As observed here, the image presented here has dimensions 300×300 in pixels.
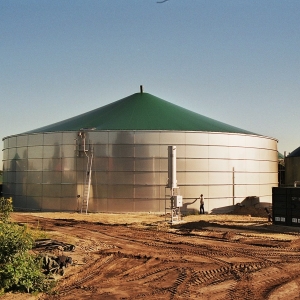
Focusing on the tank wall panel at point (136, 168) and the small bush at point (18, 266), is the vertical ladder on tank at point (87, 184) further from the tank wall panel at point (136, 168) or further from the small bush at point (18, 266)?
the small bush at point (18, 266)

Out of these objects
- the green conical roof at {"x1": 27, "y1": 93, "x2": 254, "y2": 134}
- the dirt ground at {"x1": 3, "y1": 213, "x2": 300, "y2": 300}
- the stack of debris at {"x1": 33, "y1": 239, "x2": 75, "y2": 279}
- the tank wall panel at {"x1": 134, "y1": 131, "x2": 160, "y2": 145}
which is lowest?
the dirt ground at {"x1": 3, "y1": 213, "x2": 300, "y2": 300}

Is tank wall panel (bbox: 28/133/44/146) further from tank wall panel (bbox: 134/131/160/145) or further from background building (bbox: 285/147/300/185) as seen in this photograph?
background building (bbox: 285/147/300/185)

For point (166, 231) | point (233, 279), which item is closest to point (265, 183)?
point (166, 231)

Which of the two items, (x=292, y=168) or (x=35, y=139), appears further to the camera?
(x=292, y=168)

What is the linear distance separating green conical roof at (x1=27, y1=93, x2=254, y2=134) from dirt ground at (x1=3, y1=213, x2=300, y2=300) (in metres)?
12.2

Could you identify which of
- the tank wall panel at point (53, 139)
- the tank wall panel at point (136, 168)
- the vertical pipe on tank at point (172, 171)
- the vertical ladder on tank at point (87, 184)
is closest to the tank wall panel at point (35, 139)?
the tank wall panel at point (136, 168)

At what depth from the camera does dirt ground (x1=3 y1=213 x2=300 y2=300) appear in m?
14.9

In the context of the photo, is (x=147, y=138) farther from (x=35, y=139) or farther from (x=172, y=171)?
(x=35, y=139)

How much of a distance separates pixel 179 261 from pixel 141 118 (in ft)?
86.8

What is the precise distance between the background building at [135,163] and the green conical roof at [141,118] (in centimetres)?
11

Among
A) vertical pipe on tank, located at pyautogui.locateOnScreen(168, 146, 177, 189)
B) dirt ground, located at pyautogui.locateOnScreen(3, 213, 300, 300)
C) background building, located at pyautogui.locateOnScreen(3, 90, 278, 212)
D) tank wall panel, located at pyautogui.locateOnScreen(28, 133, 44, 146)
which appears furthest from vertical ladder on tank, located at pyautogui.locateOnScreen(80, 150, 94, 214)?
vertical pipe on tank, located at pyautogui.locateOnScreen(168, 146, 177, 189)

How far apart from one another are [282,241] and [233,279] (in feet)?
32.6

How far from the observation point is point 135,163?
41125 millimetres

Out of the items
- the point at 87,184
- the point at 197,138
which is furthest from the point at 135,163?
the point at 197,138
